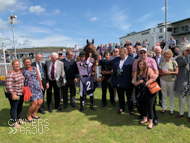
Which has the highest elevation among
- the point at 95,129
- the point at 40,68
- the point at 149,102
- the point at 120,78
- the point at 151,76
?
the point at 40,68

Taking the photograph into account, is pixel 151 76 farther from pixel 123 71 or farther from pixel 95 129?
pixel 95 129

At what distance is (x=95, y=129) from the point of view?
3.29 meters

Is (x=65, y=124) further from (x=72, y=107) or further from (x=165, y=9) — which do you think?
(x=165, y=9)

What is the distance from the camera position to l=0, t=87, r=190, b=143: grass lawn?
2879mm

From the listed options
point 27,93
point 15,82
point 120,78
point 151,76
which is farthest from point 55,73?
point 151,76

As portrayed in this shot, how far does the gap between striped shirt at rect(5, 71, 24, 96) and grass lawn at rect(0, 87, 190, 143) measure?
1.10 meters

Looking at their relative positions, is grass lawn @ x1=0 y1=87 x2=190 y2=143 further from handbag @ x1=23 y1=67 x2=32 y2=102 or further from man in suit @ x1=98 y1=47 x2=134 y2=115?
man in suit @ x1=98 y1=47 x2=134 y2=115

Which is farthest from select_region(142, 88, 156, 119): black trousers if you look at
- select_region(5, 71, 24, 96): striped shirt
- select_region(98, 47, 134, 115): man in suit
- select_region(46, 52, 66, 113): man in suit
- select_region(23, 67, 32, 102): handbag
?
select_region(5, 71, 24, 96): striped shirt

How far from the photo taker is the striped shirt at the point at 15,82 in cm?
313

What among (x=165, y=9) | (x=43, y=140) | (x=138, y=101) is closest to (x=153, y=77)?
(x=138, y=101)

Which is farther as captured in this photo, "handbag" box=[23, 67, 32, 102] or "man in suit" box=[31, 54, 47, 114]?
"man in suit" box=[31, 54, 47, 114]

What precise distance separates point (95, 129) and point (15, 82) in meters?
2.48

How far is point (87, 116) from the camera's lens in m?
4.08

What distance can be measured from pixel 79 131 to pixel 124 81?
1.92 meters
